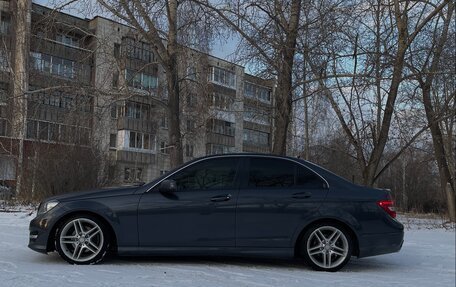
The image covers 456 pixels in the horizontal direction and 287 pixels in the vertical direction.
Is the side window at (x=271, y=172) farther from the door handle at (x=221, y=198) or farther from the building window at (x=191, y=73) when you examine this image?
the building window at (x=191, y=73)

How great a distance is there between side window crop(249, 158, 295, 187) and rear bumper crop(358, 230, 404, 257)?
121 cm

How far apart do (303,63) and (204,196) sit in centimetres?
770

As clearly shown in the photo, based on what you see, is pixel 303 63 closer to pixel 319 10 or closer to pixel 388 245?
pixel 319 10

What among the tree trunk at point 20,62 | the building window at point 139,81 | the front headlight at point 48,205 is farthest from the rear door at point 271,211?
the tree trunk at point 20,62

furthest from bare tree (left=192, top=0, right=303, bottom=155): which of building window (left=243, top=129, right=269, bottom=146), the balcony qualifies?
building window (left=243, top=129, right=269, bottom=146)

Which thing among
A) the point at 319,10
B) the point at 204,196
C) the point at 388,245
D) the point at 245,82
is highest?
the point at 319,10

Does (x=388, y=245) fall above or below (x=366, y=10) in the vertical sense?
below

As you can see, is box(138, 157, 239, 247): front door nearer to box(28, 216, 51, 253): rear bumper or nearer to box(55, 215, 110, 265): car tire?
box(55, 215, 110, 265): car tire

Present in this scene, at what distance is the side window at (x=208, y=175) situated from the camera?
6.98 meters

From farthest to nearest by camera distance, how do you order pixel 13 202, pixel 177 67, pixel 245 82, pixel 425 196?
pixel 425 196 → pixel 13 202 → pixel 245 82 → pixel 177 67

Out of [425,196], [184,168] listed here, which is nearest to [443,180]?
[184,168]

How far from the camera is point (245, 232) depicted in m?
6.84

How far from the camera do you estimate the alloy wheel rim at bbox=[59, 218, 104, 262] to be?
677 cm

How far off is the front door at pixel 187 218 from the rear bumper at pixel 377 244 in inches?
67.2
